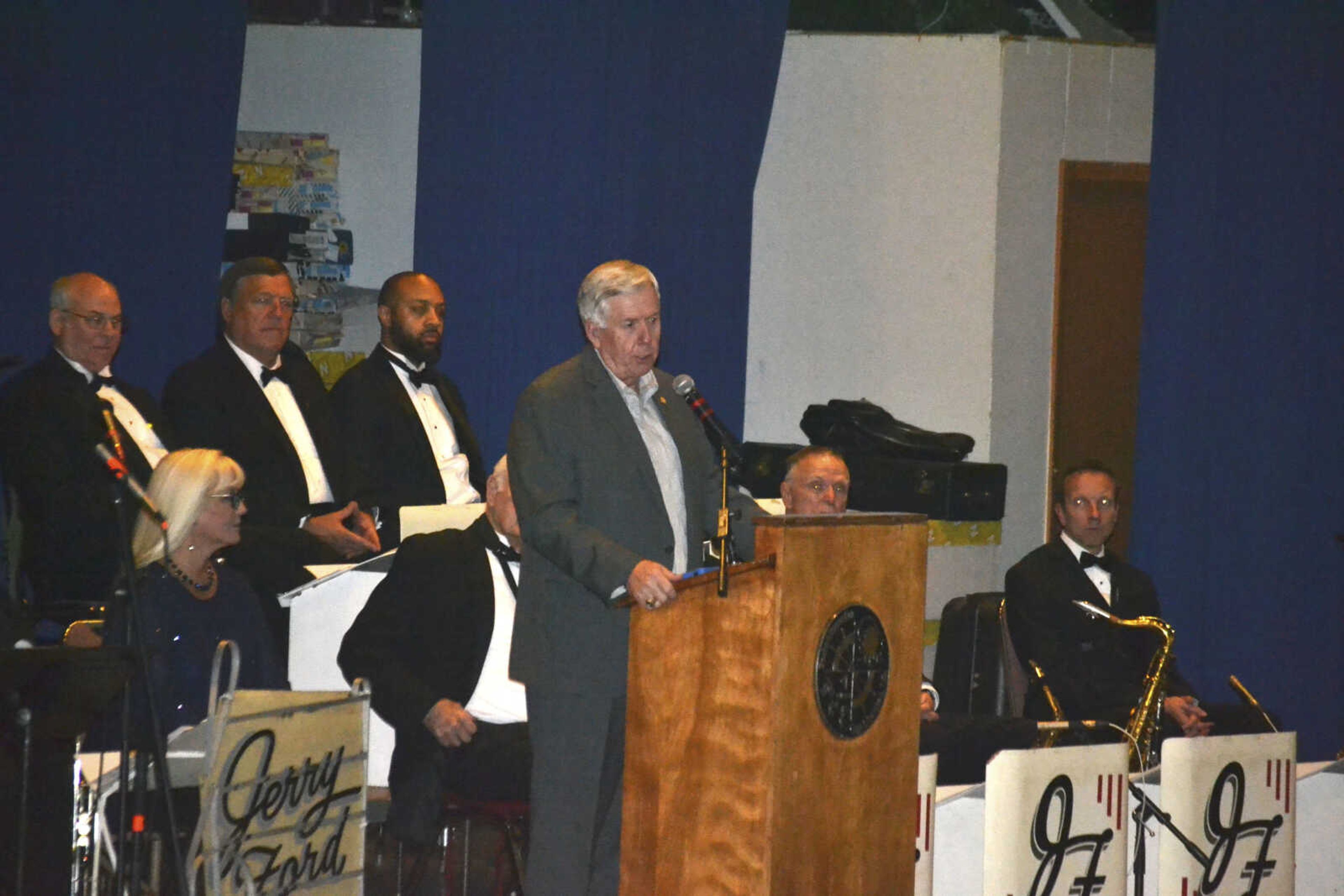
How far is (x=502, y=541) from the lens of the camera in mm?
3734

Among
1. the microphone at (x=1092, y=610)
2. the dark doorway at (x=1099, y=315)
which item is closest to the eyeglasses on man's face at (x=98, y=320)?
the microphone at (x=1092, y=610)

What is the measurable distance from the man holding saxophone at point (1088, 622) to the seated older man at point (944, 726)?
10.6 inches

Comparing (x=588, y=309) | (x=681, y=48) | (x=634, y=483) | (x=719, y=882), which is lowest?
(x=719, y=882)

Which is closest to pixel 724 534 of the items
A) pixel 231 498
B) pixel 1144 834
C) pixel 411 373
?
pixel 231 498

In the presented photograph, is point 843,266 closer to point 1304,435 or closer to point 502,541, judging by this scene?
point 1304,435

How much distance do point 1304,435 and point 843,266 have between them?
187 centimetres

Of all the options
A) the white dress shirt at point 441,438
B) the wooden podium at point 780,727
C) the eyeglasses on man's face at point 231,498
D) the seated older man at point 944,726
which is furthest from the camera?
the white dress shirt at point 441,438

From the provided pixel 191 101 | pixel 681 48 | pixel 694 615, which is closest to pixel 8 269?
pixel 191 101

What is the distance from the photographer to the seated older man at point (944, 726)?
4086 mm

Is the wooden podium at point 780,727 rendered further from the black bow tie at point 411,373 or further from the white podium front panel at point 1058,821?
the black bow tie at point 411,373

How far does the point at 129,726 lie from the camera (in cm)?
279

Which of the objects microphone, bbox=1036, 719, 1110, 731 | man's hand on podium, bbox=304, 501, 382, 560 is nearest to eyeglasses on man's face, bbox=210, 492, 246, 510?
man's hand on podium, bbox=304, 501, 382, 560

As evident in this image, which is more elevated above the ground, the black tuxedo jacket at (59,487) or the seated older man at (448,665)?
the black tuxedo jacket at (59,487)

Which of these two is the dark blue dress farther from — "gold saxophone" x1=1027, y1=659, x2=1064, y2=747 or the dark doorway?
the dark doorway
